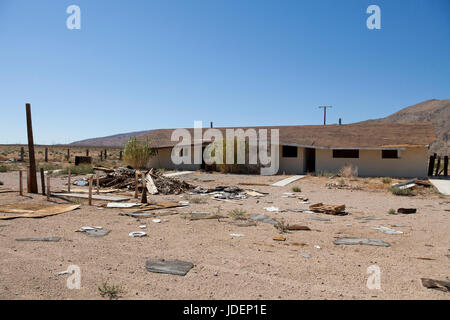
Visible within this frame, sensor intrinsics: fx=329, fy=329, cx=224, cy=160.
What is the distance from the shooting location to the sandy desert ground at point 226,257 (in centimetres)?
408

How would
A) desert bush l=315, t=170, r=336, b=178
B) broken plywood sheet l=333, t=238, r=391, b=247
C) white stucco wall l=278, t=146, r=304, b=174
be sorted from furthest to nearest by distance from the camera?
white stucco wall l=278, t=146, r=304, b=174
desert bush l=315, t=170, r=336, b=178
broken plywood sheet l=333, t=238, r=391, b=247

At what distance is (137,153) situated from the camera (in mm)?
25078

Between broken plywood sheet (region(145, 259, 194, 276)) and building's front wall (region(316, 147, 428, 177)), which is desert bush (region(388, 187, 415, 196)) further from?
broken plywood sheet (region(145, 259, 194, 276))

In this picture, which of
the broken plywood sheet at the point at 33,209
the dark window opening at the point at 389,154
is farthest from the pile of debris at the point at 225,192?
the dark window opening at the point at 389,154

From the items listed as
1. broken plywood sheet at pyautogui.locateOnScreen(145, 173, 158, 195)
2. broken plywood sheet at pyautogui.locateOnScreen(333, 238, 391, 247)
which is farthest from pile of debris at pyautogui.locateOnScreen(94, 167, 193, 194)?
broken plywood sheet at pyautogui.locateOnScreen(333, 238, 391, 247)

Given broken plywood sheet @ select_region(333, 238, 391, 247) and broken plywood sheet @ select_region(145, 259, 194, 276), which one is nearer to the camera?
broken plywood sheet @ select_region(145, 259, 194, 276)

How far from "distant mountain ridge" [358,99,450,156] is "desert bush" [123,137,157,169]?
176 ft

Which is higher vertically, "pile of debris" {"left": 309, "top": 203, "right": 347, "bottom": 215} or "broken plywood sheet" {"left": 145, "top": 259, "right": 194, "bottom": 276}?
"broken plywood sheet" {"left": 145, "top": 259, "right": 194, "bottom": 276}

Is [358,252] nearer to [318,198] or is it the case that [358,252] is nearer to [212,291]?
[212,291]

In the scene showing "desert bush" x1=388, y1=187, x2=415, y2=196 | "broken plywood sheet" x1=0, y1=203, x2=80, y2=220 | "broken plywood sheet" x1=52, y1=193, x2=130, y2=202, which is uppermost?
"broken plywood sheet" x1=0, y1=203, x2=80, y2=220

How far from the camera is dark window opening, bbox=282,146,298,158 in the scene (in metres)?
24.1

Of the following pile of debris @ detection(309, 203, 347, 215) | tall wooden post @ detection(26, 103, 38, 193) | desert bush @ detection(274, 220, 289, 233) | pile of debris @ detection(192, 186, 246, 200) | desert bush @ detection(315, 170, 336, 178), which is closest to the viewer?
desert bush @ detection(274, 220, 289, 233)
